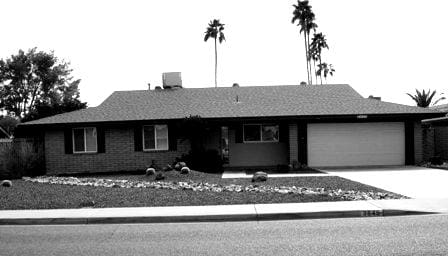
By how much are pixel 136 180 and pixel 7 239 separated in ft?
30.0

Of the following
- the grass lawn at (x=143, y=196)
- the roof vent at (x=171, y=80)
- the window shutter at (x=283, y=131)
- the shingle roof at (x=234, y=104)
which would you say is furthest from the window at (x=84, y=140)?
the window shutter at (x=283, y=131)

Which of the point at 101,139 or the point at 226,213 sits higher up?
the point at 101,139

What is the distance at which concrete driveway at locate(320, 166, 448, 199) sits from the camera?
1322cm

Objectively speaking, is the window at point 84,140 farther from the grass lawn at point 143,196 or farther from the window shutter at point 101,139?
the grass lawn at point 143,196

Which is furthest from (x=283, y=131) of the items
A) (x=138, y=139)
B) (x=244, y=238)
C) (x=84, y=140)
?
(x=244, y=238)

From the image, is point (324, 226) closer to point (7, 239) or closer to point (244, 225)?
point (244, 225)

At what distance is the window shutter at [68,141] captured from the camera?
22.6 metres

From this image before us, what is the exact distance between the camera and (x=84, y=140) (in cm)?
2292

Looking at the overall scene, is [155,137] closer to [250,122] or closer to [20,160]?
[250,122]

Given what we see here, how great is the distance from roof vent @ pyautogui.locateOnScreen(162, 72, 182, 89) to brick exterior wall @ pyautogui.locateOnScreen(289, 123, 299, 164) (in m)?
9.40

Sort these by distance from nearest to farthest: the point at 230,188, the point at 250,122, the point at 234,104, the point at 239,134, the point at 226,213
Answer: the point at 226,213
the point at 230,188
the point at 250,122
the point at 239,134
the point at 234,104

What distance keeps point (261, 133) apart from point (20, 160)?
451 inches

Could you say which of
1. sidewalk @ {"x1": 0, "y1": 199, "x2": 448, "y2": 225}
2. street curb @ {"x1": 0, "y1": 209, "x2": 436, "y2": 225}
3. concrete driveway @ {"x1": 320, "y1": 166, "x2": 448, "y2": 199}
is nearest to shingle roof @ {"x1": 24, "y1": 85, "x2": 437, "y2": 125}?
concrete driveway @ {"x1": 320, "y1": 166, "x2": 448, "y2": 199}

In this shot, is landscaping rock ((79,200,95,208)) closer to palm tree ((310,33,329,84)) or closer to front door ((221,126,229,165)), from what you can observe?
front door ((221,126,229,165))
